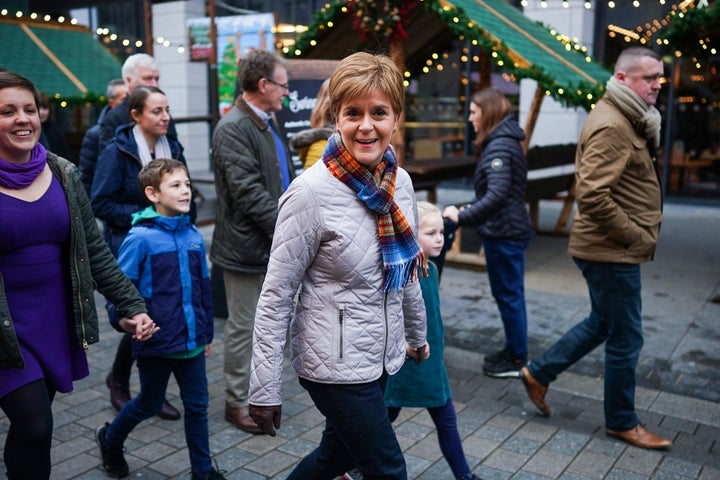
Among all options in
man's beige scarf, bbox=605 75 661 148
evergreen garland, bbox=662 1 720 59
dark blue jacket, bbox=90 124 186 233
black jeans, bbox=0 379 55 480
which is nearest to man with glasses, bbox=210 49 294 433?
dark blue jacket, bbox=90 124 186 233

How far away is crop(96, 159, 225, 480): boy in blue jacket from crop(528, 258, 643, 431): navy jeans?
2141 millimetres

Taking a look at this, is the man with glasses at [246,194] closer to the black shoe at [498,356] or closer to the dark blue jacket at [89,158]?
the dark blue jacket at [89,158]

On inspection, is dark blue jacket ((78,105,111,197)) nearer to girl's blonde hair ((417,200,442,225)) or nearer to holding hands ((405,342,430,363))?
girl's blonde hair ((417,200,442,225))

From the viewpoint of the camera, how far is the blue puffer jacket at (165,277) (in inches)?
138

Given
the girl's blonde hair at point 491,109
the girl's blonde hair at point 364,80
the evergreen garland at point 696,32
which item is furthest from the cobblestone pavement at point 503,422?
the evergreen garland at point 696,32

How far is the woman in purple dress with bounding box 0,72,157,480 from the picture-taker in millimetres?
2758

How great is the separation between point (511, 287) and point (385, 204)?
2.90 metres

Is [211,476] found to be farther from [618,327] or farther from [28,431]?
[618,327]

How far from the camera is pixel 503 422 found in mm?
4516

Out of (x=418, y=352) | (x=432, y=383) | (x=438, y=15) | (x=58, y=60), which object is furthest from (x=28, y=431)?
(x=58, y=60)

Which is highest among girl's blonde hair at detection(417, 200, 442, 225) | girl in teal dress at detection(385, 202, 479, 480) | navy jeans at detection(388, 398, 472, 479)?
girl's blonde hair at detection(417, 200, 442, 225)

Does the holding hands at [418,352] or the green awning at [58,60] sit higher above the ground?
the green awning at [58,60]

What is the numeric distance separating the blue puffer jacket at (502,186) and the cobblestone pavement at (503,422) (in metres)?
1.04

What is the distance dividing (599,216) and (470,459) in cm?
146
